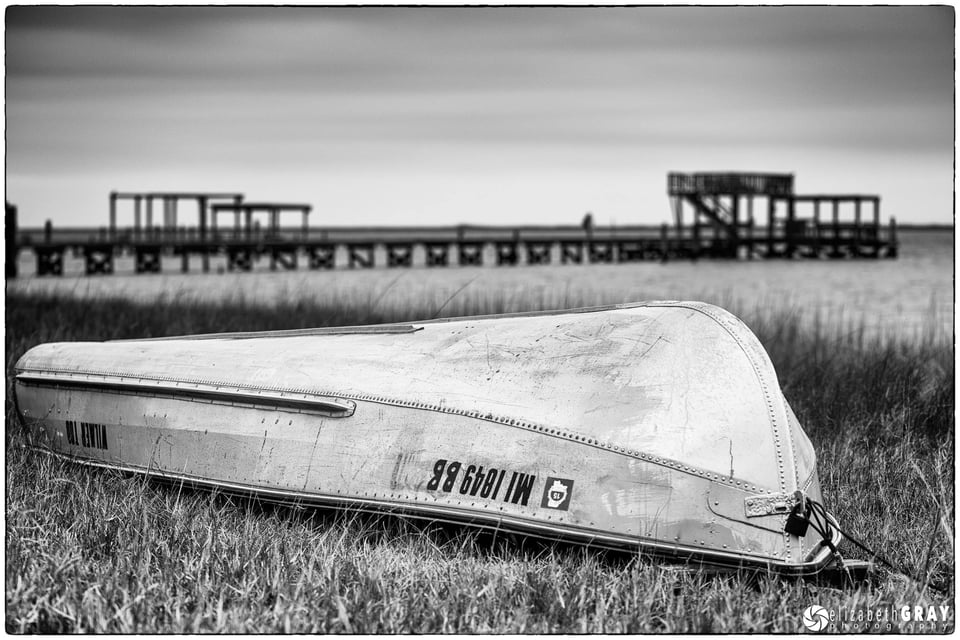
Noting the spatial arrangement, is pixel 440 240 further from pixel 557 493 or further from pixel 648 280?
pixel 557 493

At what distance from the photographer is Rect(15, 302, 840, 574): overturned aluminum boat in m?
2.84

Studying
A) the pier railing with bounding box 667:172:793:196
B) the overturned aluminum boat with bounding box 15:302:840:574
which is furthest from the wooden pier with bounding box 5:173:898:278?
the overturned aluminum boat with bounding box 15:302:840:574

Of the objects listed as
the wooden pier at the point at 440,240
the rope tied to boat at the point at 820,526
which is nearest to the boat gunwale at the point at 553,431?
the rope tied to boat at the point at 820,526

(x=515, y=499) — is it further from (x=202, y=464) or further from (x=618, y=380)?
(x=202, y=464)

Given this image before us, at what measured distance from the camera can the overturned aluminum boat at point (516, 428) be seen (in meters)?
2.84

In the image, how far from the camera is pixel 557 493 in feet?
9.64

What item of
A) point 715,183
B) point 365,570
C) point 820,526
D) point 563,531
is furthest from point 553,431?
point 715,183

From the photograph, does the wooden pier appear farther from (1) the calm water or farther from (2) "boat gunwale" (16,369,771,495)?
(2) "boat gunwale" (16,369,771,495)

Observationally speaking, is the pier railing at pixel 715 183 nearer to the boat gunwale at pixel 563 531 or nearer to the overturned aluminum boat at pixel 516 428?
the overturned aluminum boat at pixel 516 428

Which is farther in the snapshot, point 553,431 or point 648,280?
point 648,280

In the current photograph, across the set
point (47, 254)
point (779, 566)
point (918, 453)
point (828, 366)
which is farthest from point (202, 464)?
point (47, 254)

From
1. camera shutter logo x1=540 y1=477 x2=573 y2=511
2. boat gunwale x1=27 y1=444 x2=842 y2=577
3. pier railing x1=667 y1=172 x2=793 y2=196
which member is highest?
pier railing x1=667 y1=172 x2=793 y2=196

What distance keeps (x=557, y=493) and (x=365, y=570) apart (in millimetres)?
616

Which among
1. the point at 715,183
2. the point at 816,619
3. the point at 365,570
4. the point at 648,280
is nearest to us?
the point at 816,619
